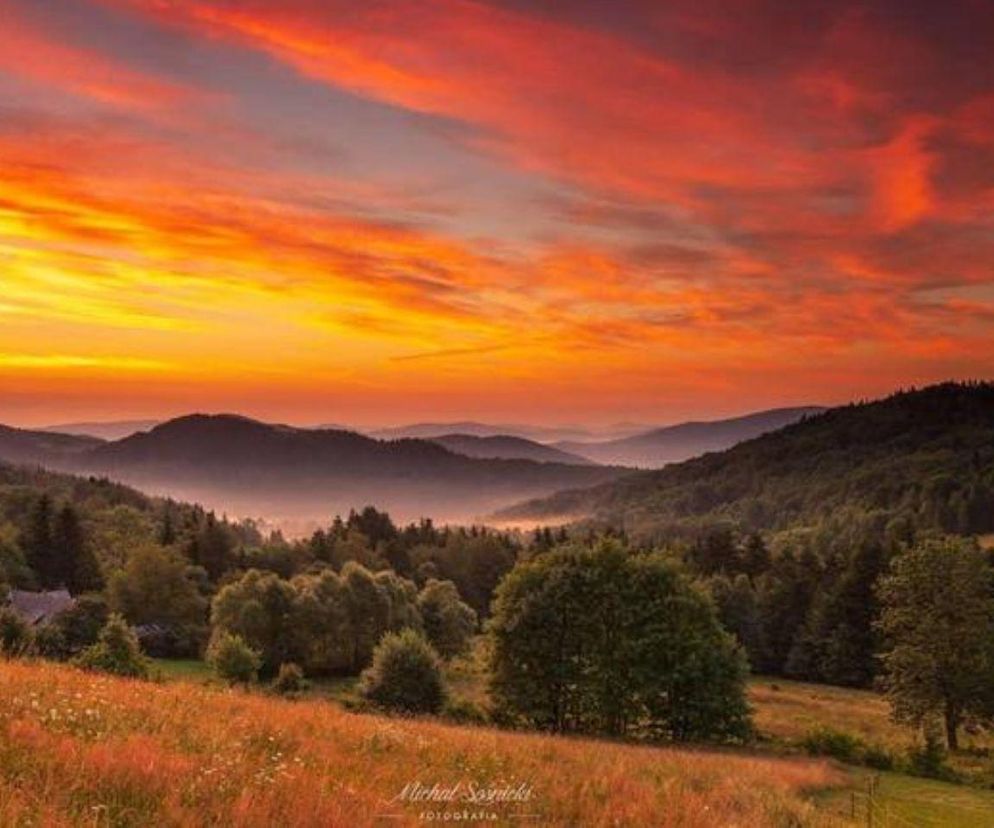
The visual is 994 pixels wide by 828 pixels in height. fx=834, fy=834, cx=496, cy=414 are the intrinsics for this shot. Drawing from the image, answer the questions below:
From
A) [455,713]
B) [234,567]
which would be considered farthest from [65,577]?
[455,713]

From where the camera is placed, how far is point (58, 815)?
779 centimetres

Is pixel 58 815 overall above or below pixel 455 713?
above

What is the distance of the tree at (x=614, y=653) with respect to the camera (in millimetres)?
51906

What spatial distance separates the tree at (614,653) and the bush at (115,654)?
22473 millimetres

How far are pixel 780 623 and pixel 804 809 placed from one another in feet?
327

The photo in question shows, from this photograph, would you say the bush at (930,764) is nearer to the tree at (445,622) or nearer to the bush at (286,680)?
the bush at (286,680)

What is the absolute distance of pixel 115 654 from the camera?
50750 millimetres

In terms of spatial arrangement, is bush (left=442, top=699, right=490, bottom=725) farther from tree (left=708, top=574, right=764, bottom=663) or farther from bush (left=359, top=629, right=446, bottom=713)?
tree (left=708, top=574, right=764, bottom=663)

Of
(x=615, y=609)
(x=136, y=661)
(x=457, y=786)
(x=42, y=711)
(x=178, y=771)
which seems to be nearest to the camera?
(x=178, y=771)

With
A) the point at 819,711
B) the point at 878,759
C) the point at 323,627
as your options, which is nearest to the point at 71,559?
the point at 323,627

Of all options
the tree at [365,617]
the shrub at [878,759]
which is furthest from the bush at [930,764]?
the tree at [365,617]

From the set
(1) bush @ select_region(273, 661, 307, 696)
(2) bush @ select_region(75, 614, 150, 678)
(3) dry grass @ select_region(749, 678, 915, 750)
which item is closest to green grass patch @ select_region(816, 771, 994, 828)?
(3) dry grass @ select_region(749, 678, 915, 750)

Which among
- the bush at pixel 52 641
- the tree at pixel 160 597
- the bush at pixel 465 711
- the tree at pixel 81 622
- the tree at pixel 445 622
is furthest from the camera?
the tree at pixel 160 597

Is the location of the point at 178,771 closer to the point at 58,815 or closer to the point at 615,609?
the point at 58,815
